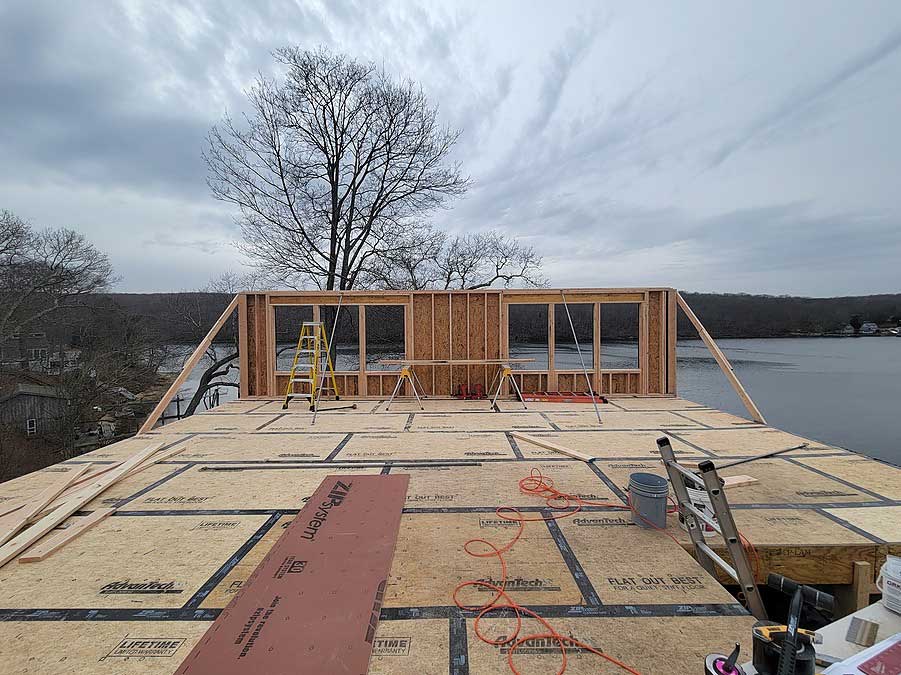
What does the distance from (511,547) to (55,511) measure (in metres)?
3.96

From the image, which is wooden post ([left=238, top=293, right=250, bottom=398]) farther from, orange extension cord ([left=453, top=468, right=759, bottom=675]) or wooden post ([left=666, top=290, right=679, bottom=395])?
wooden post ([left=666, top=290, right=679, bottom=395])

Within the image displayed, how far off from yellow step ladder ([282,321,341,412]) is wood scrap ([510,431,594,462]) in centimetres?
409

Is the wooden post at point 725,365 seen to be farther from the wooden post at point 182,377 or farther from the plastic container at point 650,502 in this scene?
the wooden post at point 182,377

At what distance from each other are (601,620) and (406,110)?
19034 millimetres

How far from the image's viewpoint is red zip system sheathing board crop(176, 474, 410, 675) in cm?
186

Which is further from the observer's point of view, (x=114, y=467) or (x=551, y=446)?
(x=551, y=446)

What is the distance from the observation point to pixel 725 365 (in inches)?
312

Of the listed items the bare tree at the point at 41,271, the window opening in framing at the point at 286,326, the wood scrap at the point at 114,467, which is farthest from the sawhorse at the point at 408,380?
the bare tree at the point at 41,271

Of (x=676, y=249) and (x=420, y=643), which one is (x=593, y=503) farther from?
(x=676, y=249)

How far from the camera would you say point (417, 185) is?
58.5ft

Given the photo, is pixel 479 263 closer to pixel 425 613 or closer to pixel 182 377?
pixel 182 377

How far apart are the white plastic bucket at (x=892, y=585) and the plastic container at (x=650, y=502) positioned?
1.44 m

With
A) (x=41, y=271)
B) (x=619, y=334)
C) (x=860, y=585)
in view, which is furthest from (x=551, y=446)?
(x=41, y=271)

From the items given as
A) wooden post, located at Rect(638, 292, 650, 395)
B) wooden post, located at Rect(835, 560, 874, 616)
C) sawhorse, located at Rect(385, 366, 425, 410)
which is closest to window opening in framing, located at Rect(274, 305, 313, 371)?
sawhorse, located at Rect(385, 366, 425, 410)
